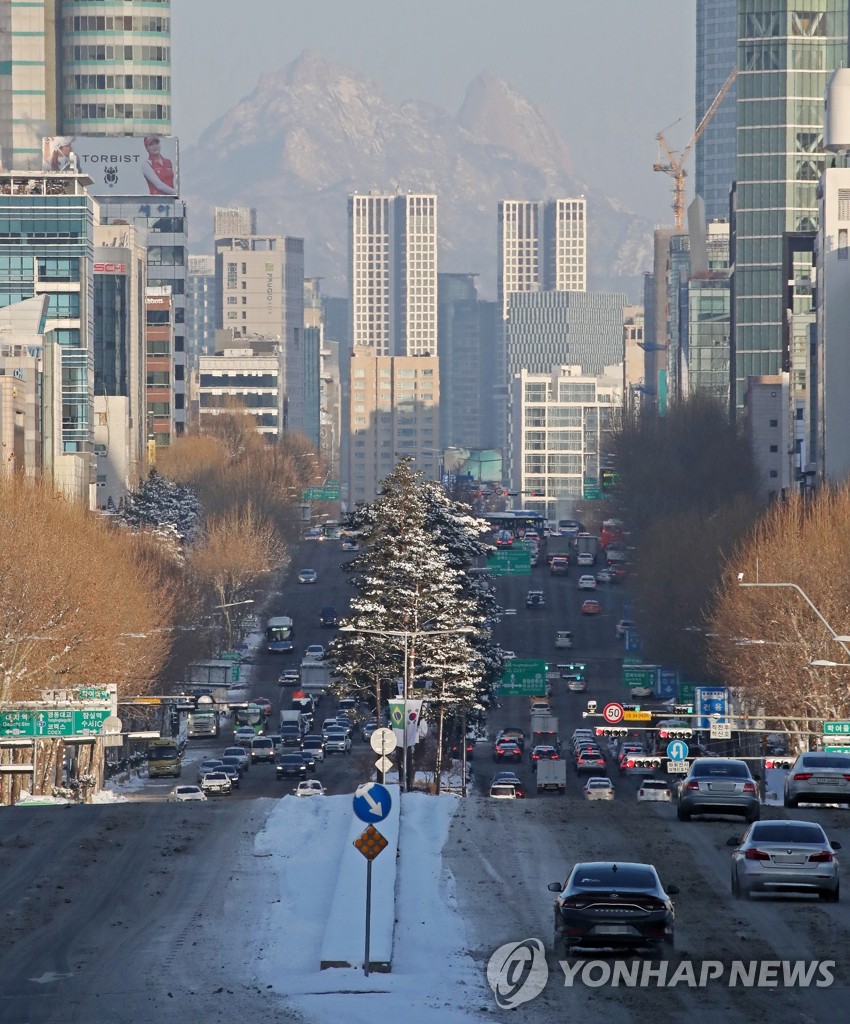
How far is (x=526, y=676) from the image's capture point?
140500 mm

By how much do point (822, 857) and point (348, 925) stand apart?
8884mm

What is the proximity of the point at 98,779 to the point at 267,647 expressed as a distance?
67.1 m

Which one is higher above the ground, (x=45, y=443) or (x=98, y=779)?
(x=45, y=443)

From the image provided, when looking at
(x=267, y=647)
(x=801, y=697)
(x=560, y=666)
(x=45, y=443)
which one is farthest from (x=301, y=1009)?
(x=45, y=443)

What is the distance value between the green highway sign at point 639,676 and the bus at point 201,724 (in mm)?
24923

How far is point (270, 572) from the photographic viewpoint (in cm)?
19675

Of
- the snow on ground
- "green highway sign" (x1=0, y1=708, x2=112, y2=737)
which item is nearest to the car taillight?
the snow on ground

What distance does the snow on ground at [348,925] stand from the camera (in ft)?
110

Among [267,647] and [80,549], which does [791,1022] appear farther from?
[267,647]

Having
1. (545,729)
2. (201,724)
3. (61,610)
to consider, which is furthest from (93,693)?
(201,724)

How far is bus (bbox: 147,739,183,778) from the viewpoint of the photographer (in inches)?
4729

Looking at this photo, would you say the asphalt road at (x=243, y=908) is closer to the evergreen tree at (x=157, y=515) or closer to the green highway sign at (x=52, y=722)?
the green highway sign at (x=52, y=722)

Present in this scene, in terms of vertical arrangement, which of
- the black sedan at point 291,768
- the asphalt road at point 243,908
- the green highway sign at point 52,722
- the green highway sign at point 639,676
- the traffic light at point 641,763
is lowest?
the traffic light at point 641,763

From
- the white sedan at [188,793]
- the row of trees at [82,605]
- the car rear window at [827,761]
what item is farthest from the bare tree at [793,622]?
the car rear window at [827,761]
